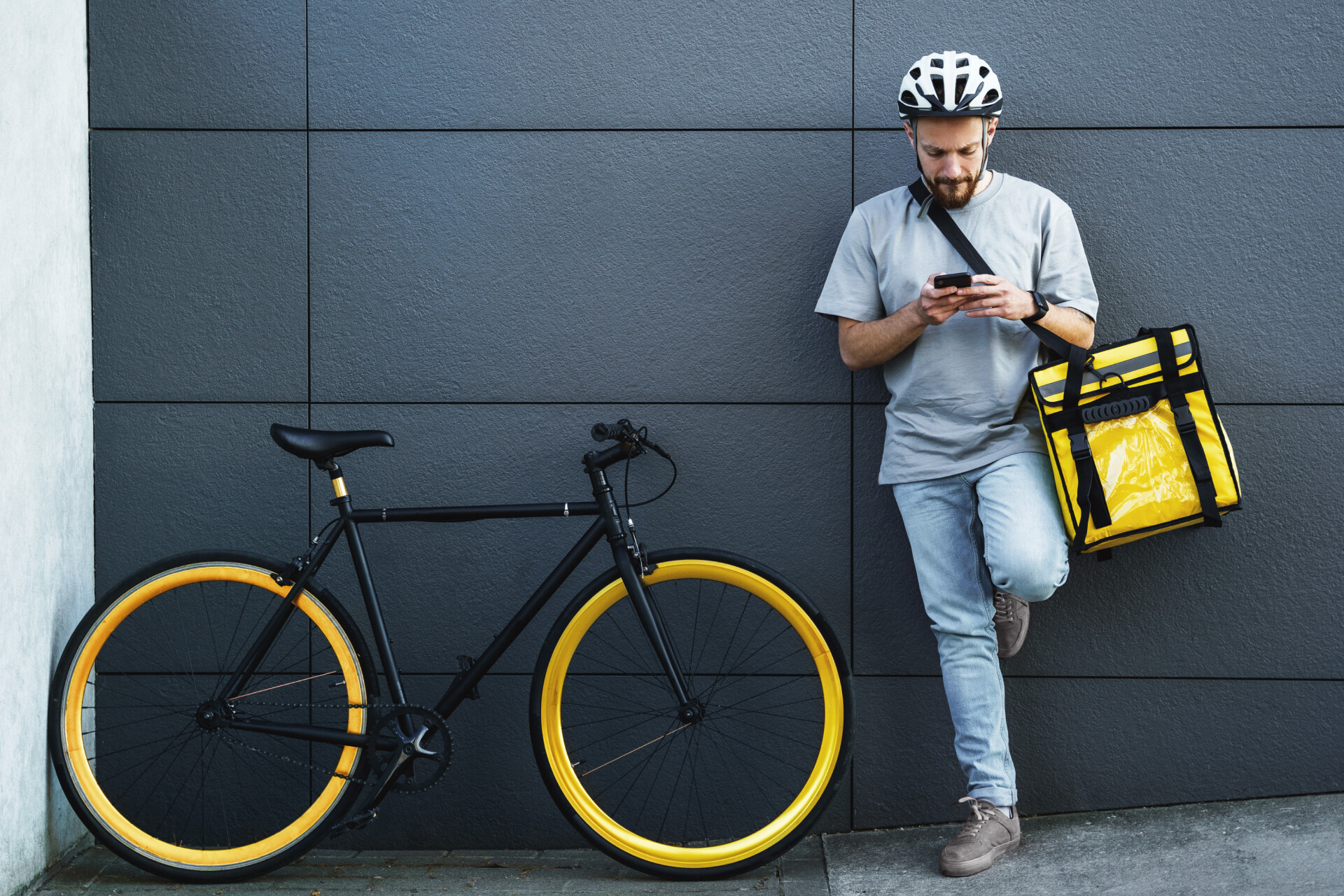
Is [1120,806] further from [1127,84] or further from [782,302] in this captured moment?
[1127,84]

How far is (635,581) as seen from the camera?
2961 millimetres

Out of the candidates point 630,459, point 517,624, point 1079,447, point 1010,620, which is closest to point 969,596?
point 1010,620

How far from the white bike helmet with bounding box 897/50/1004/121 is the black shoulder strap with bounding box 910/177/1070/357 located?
0.83 ft

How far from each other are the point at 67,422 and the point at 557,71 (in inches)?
77.0

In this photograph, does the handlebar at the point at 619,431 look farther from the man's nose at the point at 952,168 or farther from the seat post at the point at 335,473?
the man's nose at the point at 952,168

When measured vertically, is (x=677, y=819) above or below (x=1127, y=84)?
below

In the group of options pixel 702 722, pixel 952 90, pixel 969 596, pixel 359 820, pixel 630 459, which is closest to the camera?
pixel 952 90

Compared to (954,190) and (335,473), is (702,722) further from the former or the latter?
(954,190)

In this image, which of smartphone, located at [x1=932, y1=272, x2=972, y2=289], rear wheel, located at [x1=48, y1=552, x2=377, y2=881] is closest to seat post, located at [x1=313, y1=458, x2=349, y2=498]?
rear wheel, located at [x1=48, y1=552, x2=377, y2=881]

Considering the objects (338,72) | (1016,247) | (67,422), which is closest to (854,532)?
(1016,247)

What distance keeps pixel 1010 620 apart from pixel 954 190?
52.2 inches

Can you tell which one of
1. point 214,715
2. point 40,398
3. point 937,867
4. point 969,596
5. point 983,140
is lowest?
point 937,867

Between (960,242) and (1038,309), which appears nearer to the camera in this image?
(1038,309)

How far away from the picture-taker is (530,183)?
3361 millimetres
